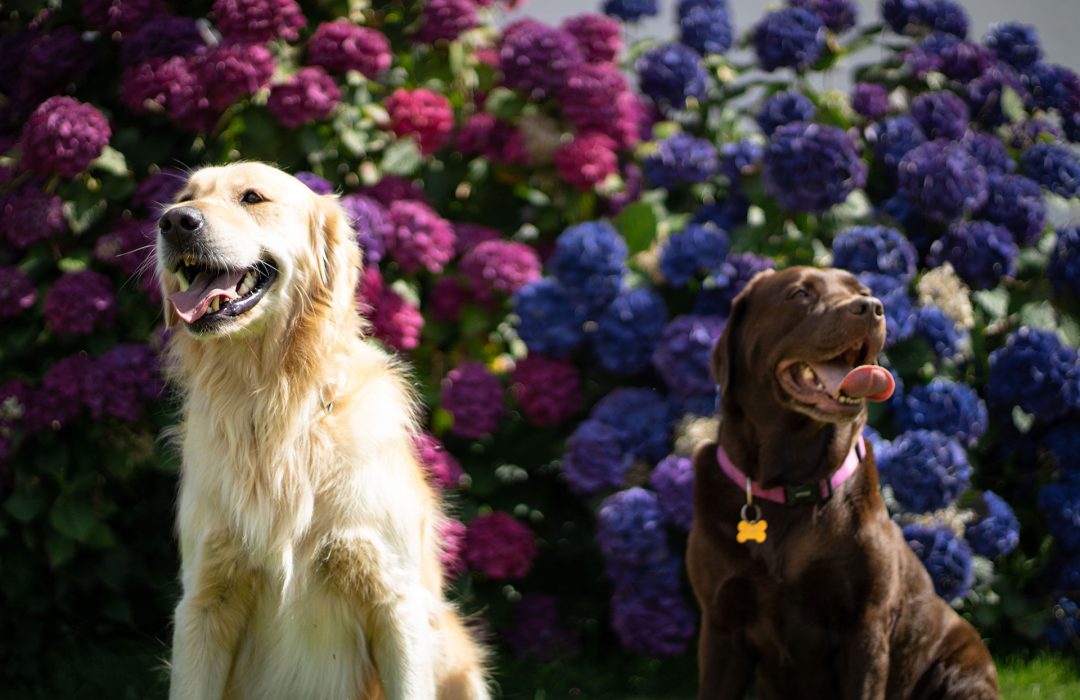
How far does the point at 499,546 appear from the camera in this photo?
4250mm

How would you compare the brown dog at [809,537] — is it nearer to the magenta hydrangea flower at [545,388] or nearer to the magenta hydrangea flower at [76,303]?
the magenta hydrangea flower at [545,388]

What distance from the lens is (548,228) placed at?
473cm

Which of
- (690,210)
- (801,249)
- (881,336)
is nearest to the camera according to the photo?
(881,336)

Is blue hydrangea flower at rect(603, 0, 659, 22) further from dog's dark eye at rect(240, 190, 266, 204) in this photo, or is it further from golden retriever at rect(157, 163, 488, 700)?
dog's dark eye at rect(240, 190, 266, 204)

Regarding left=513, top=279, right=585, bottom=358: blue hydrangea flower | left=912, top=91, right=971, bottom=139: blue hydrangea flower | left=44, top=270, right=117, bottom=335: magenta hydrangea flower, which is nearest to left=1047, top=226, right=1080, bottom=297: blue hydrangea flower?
left=912, top=91, right=971, bottom=139: blue hydrangea flower

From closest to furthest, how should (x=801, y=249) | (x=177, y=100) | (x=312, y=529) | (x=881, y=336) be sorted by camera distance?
(x=312, y=529) → (x=881, y=336) → (x=177, y=100) → (x=801, y=249)

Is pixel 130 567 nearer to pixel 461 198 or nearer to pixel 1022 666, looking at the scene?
pixel 461 198

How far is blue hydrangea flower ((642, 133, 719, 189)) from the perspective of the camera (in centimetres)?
458

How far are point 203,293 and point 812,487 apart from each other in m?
1.66

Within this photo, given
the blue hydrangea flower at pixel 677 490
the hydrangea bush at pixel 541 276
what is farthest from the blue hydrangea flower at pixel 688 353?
the blue hydrangea flower at pixel 677 490

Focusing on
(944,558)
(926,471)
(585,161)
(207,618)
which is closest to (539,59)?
(585,161)

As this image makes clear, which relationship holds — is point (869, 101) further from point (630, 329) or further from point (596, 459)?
point (596, 459)

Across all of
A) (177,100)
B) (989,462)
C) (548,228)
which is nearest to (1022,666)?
(989,462)

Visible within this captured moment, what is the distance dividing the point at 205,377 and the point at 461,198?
1954 mm
